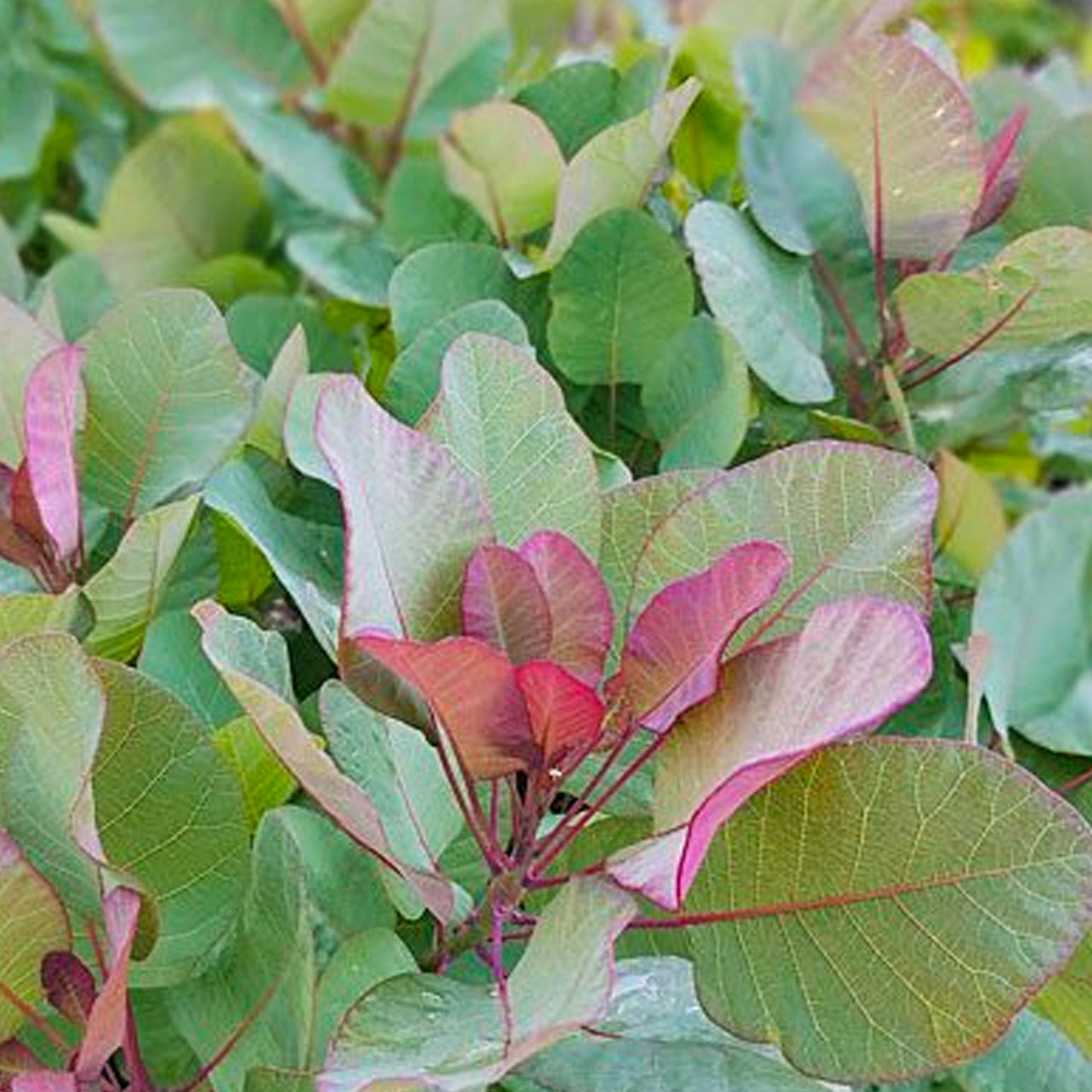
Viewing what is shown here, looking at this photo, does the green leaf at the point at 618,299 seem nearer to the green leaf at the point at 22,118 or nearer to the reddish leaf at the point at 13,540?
the reddish leaf at the point at 13,540

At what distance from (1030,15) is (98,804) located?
215 inches

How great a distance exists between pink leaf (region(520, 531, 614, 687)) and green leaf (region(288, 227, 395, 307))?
1.43ft

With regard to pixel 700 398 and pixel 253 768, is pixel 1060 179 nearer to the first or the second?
pixel 700 398

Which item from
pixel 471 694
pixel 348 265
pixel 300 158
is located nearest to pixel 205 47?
pixel 300 158

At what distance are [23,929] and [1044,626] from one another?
50 cm

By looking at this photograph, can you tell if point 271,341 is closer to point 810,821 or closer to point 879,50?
point 879,50

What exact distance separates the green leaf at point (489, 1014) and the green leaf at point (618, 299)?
372mm

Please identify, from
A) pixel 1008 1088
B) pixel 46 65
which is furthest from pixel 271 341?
pixel 46 65

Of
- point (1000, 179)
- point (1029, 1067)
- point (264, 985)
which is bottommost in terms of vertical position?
point (1029, 1067)

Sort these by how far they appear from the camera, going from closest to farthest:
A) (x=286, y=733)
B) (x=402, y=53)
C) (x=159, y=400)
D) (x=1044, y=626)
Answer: (x=286, y=733) → (x=159, y=400) → (x=1044, y=626) → (x=402, y=53)

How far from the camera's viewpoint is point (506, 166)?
0.94 meters

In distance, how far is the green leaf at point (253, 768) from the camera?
2.17 ft

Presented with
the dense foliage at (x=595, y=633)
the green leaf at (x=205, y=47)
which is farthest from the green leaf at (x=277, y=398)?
the green leaf at (x=205, y=47)

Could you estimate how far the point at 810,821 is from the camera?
588 mm
